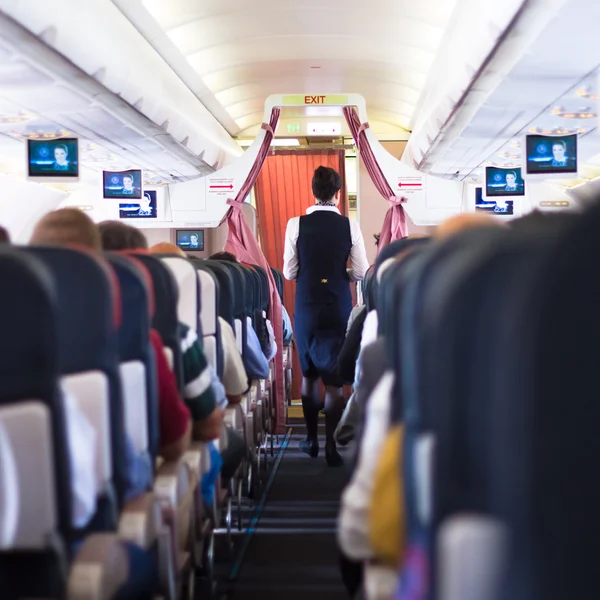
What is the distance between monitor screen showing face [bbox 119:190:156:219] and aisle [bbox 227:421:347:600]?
649cm

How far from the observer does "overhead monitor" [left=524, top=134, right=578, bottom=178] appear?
10.4 metres

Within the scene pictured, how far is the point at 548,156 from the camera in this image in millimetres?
10469

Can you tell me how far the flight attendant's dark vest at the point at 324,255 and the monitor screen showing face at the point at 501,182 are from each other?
5.91 m

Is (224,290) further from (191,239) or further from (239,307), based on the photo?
(191,239)

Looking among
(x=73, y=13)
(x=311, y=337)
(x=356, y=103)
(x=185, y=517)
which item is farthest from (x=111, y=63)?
(x=185, y=517)

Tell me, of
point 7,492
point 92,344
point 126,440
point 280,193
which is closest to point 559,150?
point 280,193

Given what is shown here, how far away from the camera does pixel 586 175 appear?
1559cm

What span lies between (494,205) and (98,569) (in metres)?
12.6

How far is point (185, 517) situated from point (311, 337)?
15.1ft

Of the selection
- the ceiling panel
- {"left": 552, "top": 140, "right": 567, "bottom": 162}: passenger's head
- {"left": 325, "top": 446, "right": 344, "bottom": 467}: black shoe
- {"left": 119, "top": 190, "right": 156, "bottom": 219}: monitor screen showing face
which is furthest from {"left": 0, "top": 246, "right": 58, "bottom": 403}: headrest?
{"left": 119, "top": 190, "right": 156, "bottom": 219}: monitor screen showing face

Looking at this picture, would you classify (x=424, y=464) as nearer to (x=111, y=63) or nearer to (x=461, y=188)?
(x=111, y=63)

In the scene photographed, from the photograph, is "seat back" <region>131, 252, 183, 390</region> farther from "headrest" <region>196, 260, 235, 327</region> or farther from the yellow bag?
"headrest" <region>196, 260, 235, 327</region>

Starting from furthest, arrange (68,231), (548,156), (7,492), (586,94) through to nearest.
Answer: (548,156) → (586,94) → (68,231) → (7,492)

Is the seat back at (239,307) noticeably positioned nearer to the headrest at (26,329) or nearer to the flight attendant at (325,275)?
the flight attendant at (325,275)
